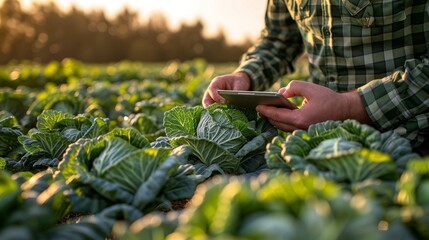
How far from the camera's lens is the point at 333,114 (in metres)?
2.59

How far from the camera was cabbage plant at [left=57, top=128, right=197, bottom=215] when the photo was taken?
6.38ft

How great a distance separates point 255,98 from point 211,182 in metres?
1.03

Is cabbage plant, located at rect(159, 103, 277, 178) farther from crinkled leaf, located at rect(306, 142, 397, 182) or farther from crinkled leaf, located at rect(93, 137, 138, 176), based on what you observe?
crinkled leaf, located at rect(306, 142, 397, 182)

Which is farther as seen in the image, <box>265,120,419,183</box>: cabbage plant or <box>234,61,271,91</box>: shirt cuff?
<box>234,61,271,91</box>: shirt cuff

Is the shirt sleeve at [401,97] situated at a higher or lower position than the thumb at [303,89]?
lower

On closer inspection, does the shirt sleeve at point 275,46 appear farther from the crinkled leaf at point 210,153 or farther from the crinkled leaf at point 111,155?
the crinkled leaf at point 111,155

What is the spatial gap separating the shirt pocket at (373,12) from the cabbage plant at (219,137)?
2.88ft

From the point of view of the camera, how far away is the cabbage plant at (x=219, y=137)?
2490 millimetres

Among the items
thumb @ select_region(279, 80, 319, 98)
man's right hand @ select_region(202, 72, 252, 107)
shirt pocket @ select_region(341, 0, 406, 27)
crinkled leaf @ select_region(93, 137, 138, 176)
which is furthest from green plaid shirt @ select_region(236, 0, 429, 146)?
crinkled leaf @ select_region(93, 137, 138, 176)

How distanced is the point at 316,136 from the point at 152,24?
6389 centimetres

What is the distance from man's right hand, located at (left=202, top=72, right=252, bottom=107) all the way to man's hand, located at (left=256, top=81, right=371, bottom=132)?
55cm

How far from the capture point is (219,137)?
2605mm

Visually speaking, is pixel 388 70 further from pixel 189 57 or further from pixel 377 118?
pixel 189 57

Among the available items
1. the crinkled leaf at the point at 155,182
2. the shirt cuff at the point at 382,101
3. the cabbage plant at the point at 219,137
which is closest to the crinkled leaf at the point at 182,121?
the cabbage plant at the point at 219,137
